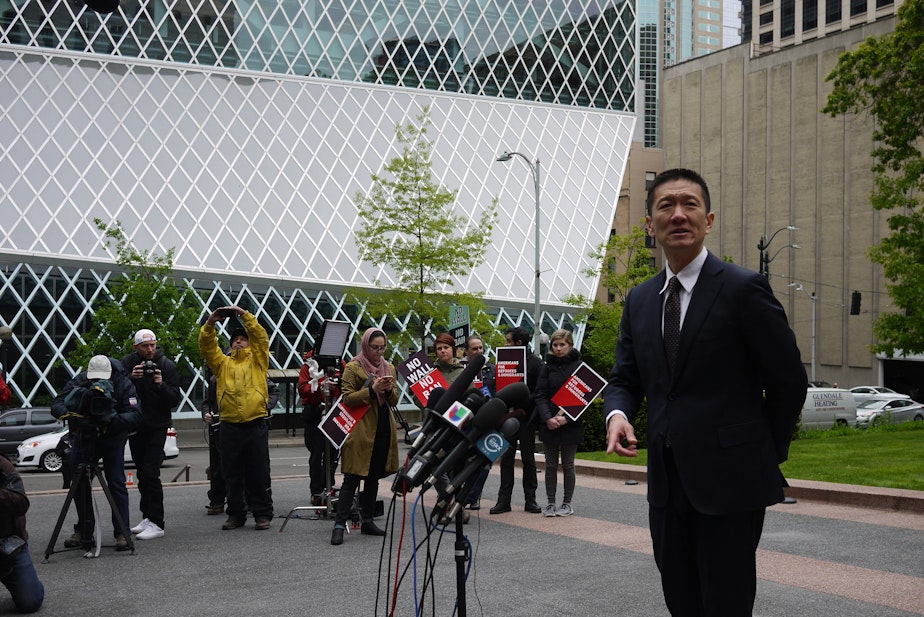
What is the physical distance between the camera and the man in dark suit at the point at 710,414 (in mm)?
3748

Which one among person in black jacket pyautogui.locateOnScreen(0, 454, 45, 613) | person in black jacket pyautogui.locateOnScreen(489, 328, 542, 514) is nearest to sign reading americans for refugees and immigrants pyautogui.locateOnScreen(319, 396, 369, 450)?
person in black jacket pyautogui.locateOnScreen(489, 328, 542, 514)

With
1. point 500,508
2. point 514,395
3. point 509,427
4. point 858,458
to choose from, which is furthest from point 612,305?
point 509,427

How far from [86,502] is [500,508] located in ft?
15.8

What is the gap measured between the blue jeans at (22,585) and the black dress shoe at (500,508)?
20.0 feet

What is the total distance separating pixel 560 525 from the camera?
10875 mm

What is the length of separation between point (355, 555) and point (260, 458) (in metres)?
2.24

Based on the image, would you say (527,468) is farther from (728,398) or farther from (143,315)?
(143,315)

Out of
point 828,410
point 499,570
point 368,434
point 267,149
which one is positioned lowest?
point 828,410

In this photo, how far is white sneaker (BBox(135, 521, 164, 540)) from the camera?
10531 mm

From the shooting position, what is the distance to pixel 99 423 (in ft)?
31.3

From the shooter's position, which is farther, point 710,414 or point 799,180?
point 799,180

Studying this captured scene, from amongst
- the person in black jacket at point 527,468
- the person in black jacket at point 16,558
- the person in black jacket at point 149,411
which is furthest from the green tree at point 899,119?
the person in black jacket at point 16,558

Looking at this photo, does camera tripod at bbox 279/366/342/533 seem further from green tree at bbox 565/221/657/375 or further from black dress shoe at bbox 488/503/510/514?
green tree at bbox 565/221/657/375

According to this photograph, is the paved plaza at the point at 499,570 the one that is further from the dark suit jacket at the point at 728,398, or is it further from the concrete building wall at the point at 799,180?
the concrete building wall at the point at 799,180
